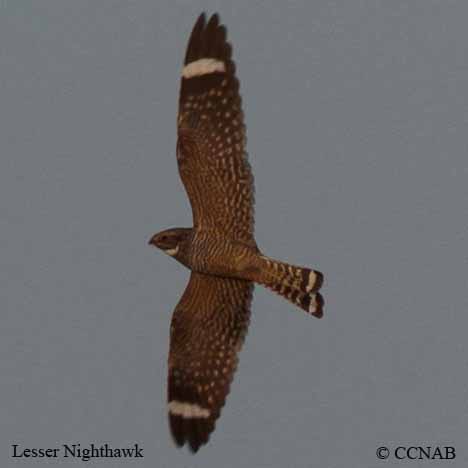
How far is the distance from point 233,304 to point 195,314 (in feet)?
1.25

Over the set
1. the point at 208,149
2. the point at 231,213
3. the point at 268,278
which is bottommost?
the point at 268,278

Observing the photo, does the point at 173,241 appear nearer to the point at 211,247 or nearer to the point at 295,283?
the point at 211,247

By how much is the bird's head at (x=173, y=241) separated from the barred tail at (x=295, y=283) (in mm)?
776

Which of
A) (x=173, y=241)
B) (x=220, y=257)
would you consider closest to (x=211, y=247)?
(x=220, y=257)

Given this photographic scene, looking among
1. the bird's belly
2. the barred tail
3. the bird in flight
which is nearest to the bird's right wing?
the bird in flight

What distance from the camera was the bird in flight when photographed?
9.44 m

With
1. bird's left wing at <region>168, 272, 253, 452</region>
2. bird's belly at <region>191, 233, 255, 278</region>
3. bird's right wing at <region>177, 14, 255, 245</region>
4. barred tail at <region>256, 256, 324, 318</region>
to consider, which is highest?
bird's right wing at <region>177, 14, 255, 245</region>

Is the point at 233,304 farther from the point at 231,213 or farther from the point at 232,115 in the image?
the point at 232,115

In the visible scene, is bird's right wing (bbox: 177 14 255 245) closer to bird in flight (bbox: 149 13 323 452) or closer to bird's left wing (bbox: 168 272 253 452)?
bird in flight (bbox: 149 13 323 452)

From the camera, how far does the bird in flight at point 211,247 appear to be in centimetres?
944

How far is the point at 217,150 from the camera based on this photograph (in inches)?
377

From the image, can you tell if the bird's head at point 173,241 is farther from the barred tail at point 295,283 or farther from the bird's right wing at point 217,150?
the barred tail at point 295,283

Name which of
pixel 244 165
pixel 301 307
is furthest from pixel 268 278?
pixel 244 165

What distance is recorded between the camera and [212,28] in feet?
31.8
